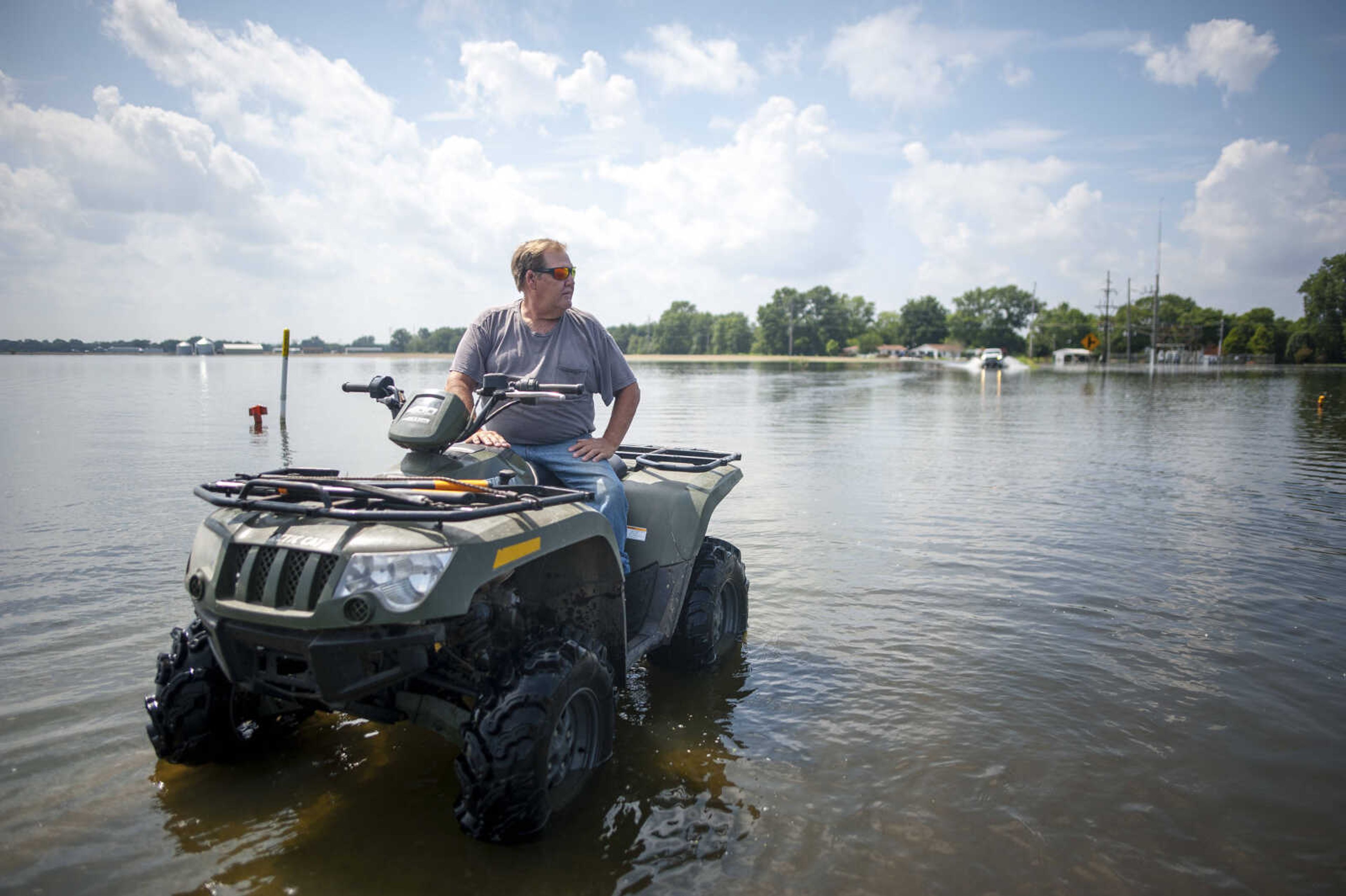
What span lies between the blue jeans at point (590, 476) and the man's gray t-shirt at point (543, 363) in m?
0.06

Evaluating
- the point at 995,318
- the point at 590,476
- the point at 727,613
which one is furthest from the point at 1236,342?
the point at 590,476

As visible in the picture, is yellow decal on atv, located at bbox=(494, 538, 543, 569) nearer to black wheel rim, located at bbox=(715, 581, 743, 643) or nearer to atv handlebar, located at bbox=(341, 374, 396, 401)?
atv handlebar, located at bbox=(341, 374, 396, 401)

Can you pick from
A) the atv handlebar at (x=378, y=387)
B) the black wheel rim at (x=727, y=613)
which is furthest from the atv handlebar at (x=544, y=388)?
the black wheel rim at (x=727, y=613)

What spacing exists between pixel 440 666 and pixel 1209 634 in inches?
200

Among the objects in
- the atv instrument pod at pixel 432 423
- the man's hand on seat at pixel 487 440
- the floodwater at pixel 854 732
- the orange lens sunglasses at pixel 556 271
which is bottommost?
the floodwater at pixel 854 732

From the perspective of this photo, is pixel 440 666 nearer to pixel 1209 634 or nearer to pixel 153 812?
pixel 153 812

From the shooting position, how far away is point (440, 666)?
3.47 metres

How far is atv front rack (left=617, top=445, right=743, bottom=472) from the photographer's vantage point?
5.14m

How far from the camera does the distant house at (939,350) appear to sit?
16475 centimetres

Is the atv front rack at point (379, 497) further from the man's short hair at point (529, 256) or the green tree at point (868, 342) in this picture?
the green tree at point (868, 342)

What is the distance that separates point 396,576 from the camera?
9.32ft

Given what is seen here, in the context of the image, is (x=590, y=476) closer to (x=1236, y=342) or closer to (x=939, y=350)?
(x=1236, y=342)

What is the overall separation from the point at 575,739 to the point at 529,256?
88.8 inches

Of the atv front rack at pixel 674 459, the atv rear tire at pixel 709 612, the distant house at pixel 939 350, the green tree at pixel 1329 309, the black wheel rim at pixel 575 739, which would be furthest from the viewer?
the distant house at pixel 939 350
